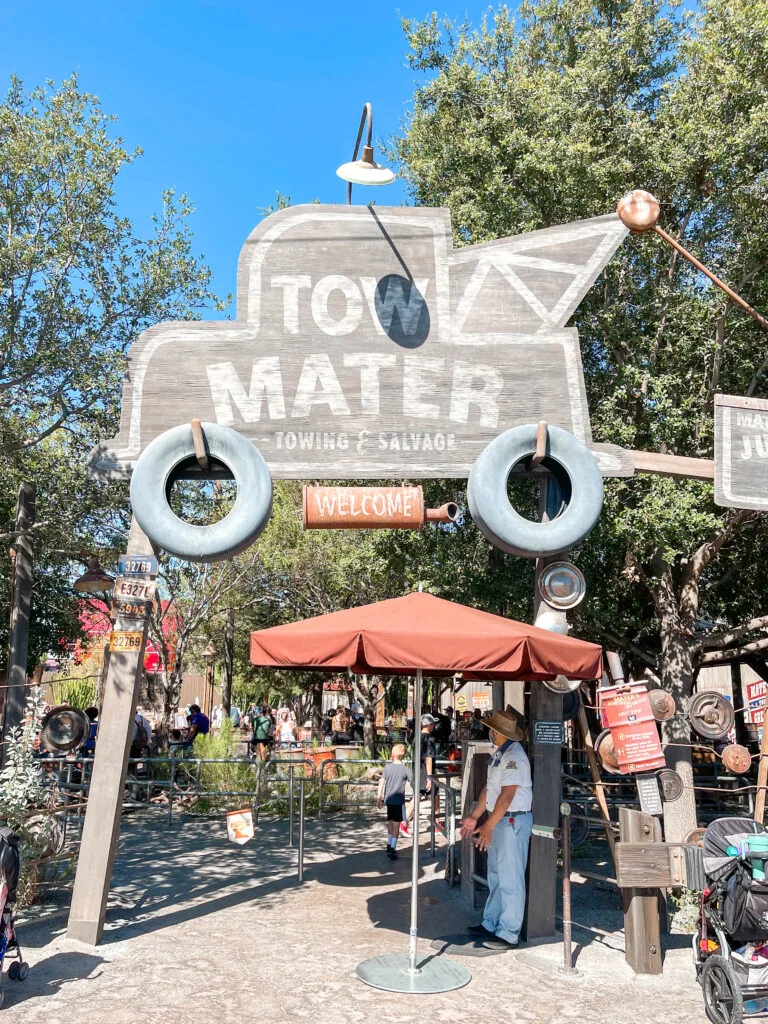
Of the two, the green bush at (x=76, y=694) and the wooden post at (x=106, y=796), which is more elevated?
the green bush at (x=76, y=694)

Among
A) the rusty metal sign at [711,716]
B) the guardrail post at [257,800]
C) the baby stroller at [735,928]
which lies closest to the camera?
the baby stroller at [735,928]

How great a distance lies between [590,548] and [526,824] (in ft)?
19.6

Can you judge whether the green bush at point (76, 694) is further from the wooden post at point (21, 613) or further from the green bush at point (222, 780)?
the wooden post at point (21, 613)

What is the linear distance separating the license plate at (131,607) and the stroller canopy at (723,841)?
13.9ft

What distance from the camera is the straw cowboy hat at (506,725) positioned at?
21.9 ft

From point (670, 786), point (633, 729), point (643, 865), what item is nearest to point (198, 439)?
point (633, 729)

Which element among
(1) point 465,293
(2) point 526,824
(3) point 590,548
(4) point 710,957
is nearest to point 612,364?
(3) point 590,548

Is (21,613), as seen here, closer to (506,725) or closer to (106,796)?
(106,796)

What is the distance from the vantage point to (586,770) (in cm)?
1491

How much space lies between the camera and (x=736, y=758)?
7.26 m

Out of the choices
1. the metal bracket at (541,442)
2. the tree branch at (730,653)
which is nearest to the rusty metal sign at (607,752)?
the metal bracket at (541,442)

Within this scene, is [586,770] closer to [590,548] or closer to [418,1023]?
[590,548]

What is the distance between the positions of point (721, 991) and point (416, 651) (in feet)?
8.22

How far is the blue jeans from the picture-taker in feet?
21.0
